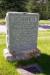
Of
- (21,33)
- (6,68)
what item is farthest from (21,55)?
(6,68)

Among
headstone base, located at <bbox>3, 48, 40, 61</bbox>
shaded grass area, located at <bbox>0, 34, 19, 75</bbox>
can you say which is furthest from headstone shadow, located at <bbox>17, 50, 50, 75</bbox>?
shaded grass area, located at <bbox>0, 34, 19, 75</bbox>

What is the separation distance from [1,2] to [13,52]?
72.3 ft

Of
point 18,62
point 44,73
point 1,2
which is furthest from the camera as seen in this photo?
point 1,2

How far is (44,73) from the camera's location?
8.92 meters

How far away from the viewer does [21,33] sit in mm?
10203

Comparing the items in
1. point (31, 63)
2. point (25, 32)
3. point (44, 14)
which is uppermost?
point (25, 32)

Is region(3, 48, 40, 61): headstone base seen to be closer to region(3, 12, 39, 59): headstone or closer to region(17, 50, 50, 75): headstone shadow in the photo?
region(3, 12, 39, 59): headstone

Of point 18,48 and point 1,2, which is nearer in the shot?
point 18,48

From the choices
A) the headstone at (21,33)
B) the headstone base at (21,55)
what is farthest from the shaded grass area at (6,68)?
the headstone at (21,33)

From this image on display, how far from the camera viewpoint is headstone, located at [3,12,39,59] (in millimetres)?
10031

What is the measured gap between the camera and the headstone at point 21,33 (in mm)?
10031

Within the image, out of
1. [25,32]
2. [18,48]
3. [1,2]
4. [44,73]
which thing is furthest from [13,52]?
[1,2]

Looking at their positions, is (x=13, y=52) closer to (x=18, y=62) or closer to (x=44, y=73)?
(x=18, y=62)

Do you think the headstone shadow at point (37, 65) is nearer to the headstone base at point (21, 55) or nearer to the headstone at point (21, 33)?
the headstone base at point (21, 55)
